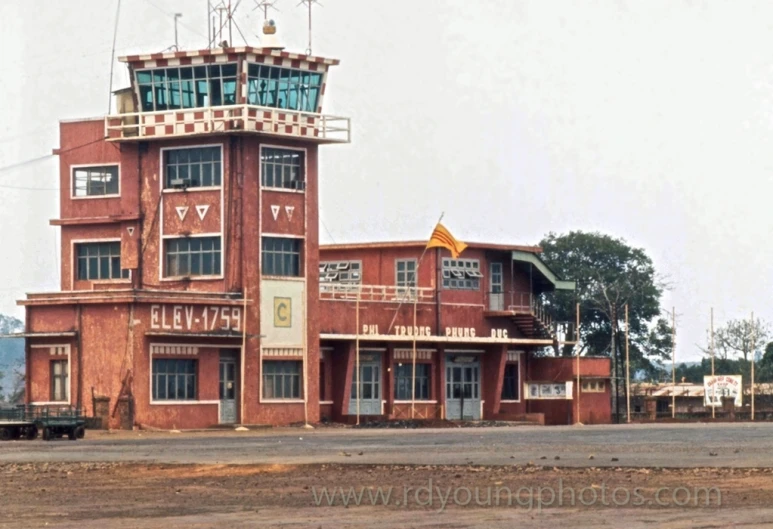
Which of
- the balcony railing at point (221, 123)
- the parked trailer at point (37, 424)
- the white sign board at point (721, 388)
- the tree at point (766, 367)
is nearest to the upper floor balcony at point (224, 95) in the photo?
the balcony railing at point (221, 123)

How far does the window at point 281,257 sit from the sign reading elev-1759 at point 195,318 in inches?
110

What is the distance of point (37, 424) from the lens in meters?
52.3

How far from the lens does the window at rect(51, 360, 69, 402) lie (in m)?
65.8

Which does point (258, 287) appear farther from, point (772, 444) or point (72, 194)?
point (772, 444)

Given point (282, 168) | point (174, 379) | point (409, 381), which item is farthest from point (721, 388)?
point (174, 379)

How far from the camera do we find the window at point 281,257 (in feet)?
230

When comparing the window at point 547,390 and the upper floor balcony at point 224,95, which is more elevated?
the upper floor balcony at point 224,95

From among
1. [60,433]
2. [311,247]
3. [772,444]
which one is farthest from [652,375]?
[772,444]

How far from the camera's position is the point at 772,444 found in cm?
3944

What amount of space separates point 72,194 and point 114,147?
142 inches

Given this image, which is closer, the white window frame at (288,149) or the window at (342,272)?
the white window frame at (288,149)

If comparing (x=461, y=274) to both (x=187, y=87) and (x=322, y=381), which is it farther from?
(x=187, y=87)

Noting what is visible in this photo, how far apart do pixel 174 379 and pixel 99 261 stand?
9.59 m

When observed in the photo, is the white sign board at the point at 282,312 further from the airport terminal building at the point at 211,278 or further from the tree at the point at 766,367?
the tree at the point at 766,367
